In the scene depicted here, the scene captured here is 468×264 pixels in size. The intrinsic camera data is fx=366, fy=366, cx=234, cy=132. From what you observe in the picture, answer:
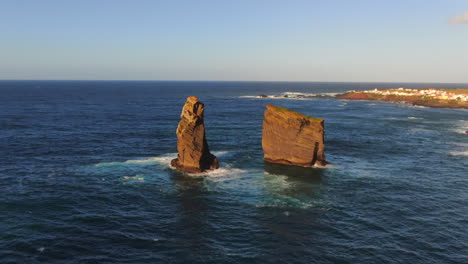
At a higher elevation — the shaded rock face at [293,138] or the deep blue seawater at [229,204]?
the shaded rock face at [293,138]

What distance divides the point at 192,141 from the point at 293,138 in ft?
60.3

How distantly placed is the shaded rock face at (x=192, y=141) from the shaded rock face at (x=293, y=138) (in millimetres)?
13311

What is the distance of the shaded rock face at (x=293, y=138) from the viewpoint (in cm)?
6550

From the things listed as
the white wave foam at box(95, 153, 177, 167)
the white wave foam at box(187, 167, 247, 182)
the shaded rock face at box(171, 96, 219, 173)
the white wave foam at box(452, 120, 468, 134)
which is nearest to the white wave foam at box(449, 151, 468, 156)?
the white wave foam at box(452, 120, 468, 134)

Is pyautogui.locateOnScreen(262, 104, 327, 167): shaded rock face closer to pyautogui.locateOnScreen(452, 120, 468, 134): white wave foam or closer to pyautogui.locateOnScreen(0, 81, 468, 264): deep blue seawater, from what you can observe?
pyautogui.locateOnScreen(0, 81, 468, 264): deep blue seawater

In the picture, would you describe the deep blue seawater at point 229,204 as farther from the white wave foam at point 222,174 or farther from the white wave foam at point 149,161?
the white wave foam at point 222,174

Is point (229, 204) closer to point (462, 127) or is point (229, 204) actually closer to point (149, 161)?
point (149, 161)

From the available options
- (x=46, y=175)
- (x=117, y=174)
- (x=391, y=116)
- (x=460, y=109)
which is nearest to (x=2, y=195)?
(x=46, y=175)

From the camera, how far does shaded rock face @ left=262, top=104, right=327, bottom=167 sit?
65500 millimetres

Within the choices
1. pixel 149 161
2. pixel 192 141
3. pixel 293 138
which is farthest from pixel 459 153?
pixel 149 161

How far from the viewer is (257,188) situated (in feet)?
178

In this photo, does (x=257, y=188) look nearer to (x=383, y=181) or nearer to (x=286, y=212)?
(x=286, y=212)

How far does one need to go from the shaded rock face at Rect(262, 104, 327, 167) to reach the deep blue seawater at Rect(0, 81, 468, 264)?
9.89 ft

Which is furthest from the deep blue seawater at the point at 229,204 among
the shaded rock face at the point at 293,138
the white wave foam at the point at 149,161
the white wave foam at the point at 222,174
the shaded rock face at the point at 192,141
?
the shaded rock face at the point at 293,138
